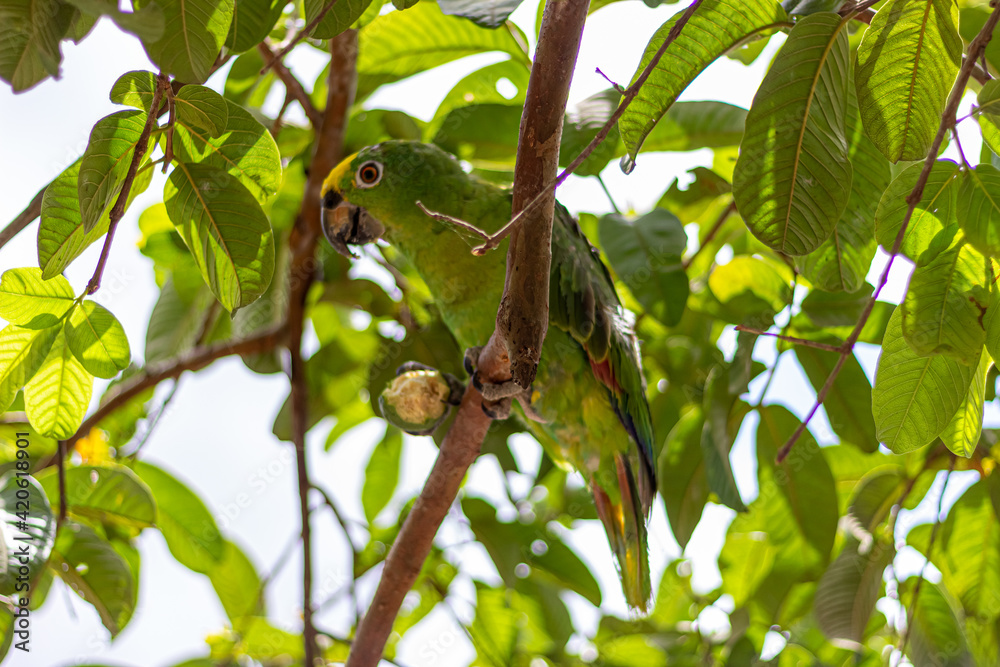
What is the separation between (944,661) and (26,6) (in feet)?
6.33

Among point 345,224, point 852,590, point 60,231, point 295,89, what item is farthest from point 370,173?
point 852,590

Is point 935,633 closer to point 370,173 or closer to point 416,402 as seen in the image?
point 416,402

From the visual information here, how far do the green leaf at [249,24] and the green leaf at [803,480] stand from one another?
53.1 inches

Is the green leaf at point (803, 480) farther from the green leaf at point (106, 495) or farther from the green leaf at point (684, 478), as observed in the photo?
the green leaf at point (106, 495)

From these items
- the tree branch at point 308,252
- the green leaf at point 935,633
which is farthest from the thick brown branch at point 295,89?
the green leaf at point 935,633

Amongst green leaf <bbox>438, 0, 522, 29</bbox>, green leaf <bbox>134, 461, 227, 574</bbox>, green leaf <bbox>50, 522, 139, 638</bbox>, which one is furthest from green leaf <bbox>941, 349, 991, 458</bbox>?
green leaf <bbox>134, 461, 227, 574</bbox>

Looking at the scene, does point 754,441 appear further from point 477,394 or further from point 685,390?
point 477,394

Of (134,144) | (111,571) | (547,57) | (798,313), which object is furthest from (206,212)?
(798,313)

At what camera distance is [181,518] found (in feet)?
6.12

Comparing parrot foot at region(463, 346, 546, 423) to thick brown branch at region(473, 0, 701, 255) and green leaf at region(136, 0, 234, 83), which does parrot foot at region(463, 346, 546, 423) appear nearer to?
thick brown branch at region(473, 0, 701, 255)

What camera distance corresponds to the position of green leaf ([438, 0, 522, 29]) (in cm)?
105

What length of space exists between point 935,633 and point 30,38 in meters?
1.89

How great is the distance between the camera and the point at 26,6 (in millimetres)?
715

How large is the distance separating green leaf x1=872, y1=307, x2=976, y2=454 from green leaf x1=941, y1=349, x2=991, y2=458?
0.07 meters
